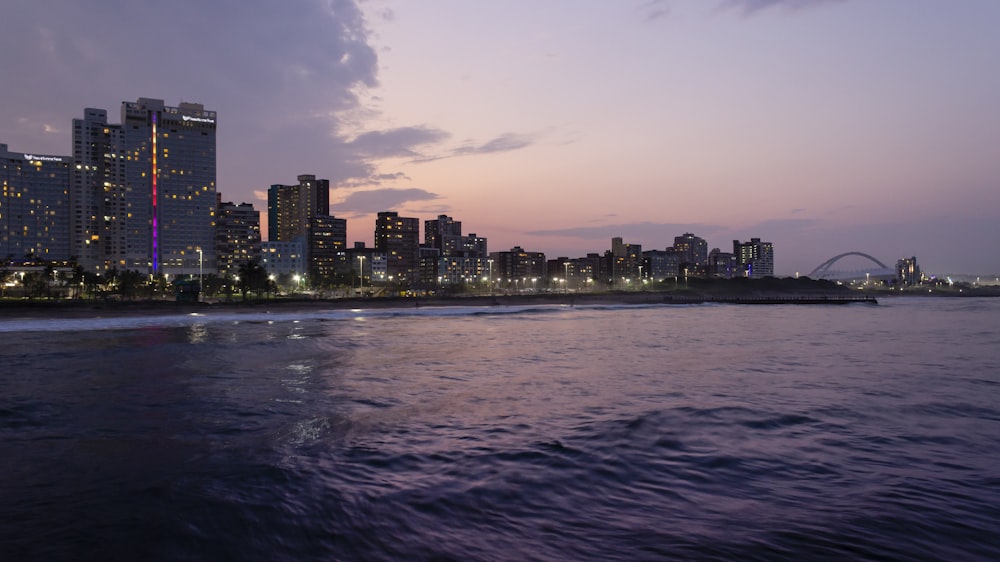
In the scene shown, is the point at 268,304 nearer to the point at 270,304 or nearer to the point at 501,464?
the point at 270,304

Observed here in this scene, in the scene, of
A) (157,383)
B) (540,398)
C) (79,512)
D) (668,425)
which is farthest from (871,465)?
(157,383)

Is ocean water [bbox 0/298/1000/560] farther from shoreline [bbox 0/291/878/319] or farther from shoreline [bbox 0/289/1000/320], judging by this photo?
shoreline [bbox 0/291/878/319]

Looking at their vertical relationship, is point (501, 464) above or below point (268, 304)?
below

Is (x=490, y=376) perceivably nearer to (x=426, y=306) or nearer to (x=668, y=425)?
(x=668, y=425)

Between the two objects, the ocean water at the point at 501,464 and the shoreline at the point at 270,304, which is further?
the shoreline at the point at 270,304

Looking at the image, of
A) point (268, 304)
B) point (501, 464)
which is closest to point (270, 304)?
point (268, 304)

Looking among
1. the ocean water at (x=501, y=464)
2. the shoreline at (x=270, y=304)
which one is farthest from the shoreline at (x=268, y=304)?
the ocean water at (x=501, y=464)

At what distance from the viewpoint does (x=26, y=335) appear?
2167 inches

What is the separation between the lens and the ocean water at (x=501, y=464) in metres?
9.15

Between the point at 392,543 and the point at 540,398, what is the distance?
13206 mm

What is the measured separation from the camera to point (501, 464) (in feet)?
43.1

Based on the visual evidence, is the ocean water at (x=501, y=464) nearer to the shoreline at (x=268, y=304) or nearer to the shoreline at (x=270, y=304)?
the shoreline at (x=268, y=304)

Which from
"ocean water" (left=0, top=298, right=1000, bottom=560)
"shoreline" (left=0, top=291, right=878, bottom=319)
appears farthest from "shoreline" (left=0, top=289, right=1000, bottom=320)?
"ocean water" (left=0, top=298, right=1000, bottom=560)

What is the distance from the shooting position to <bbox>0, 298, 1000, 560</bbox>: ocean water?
915cm
